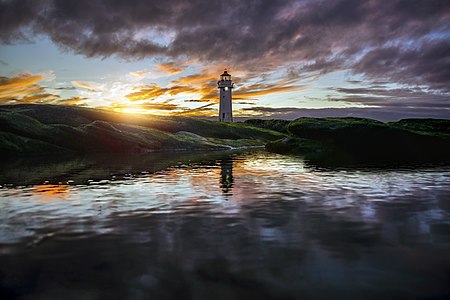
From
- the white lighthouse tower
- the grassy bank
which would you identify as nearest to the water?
the grassy bank

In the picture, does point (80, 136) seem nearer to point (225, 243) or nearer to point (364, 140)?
point (364, 140)

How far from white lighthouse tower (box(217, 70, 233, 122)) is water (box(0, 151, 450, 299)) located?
9660 centimetres

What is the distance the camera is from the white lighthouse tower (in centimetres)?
11338

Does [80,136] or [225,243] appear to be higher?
[80,136]

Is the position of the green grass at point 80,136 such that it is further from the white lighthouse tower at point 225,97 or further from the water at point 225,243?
the water at point 225,243

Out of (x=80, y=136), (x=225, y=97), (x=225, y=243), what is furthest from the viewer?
(x=225, y=97)

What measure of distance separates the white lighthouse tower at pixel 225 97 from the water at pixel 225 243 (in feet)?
317

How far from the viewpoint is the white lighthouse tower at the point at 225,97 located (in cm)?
11338

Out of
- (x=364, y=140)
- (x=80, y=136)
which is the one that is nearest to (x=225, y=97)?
(x=80, y=136)

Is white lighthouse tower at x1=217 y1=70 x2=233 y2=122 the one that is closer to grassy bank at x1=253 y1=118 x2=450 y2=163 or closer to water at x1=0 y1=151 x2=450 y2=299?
grassy bank at x1=253 y1=118 x2=450 y2=163

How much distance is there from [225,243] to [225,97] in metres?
107

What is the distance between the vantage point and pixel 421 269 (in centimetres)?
795

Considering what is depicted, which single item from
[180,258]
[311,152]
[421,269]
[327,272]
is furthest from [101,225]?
[311,152]

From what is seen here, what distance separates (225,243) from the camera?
32.2 feet
